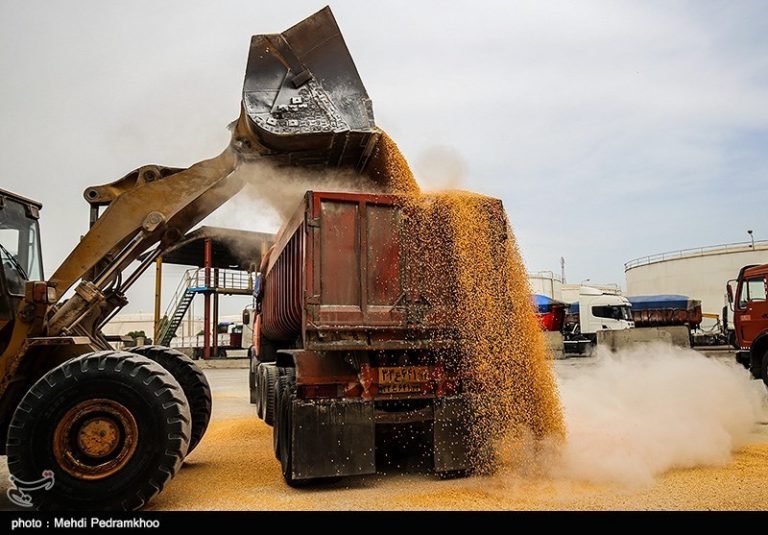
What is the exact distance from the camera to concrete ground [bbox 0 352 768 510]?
4734mm

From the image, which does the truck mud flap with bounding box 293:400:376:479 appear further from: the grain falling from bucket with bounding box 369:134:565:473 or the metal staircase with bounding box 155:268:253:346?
the metal staircase with bounding box 155:268:253:346

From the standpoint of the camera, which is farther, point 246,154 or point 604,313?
point 604,313

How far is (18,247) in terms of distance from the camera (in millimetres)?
5840

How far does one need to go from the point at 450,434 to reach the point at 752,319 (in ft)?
32.7

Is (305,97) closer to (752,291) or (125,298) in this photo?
(125,298)

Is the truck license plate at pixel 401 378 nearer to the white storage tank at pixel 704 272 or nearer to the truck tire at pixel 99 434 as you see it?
the truck tire at pixel 99 434

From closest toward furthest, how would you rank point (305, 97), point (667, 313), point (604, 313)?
point (305, 97) < point (667, 313) < point (604, 313)

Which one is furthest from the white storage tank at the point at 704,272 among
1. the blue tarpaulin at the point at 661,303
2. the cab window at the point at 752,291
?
the cab window at the point at 752,291

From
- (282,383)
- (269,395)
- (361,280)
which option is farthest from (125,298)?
(269,395)

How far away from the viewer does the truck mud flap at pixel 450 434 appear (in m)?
5.67

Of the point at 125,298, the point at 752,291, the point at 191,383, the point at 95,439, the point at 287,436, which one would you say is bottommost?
the point at 287,436

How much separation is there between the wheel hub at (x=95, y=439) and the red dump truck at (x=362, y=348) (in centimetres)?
146
